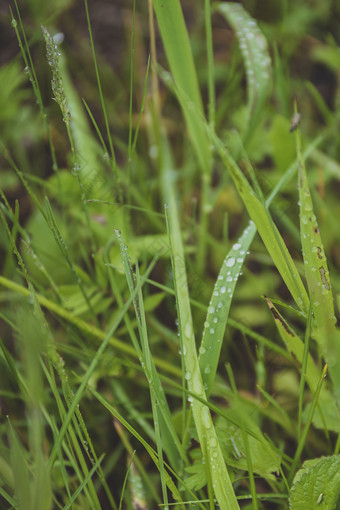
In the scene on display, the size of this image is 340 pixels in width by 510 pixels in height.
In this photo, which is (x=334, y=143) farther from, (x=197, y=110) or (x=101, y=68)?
(x=101, y=68)

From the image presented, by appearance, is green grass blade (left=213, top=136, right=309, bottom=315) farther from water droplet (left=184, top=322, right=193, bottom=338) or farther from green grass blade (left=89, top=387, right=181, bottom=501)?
green grass blade (left=89, top=387, right=181, bottom=501)

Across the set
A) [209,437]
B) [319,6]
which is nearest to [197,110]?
[209,437]

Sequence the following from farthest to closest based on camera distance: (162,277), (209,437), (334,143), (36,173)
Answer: (36,173), (334,143), (162,277), (209,437)

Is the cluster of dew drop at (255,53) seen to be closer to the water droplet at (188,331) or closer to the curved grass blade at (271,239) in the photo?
the curved grass blade at (271,239)

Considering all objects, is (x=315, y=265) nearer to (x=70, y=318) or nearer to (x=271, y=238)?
(x=271, y=238)

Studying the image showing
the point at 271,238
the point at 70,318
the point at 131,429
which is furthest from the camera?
the point at 70,318

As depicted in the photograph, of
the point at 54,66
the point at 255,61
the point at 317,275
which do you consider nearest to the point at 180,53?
the point at 255,61

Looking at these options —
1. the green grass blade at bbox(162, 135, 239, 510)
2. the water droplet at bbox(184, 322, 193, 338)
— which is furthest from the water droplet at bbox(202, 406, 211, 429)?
the water droplet at bbox(184, 322, 193, 338)
